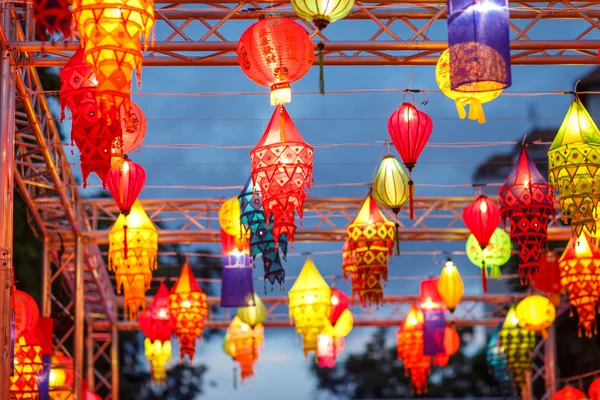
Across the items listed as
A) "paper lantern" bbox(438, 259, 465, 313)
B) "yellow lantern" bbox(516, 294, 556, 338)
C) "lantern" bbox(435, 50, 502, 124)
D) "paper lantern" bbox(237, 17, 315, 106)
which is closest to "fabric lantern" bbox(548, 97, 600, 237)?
"lantern" bbox(435, 50, 502, 124)

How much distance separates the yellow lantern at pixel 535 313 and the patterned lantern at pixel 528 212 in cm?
494

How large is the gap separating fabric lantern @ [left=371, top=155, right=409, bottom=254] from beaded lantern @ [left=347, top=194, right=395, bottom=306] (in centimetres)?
97

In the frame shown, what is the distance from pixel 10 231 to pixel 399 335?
885 cm

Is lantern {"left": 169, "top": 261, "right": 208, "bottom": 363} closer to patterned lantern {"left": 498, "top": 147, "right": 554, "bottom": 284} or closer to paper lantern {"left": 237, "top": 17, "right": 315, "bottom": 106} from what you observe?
patterned lantern {"left": 498, "top": 147, "right": 554, "bottom": 284}

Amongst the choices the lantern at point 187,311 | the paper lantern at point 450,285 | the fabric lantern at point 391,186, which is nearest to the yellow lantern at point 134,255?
the lantern at point 187,311

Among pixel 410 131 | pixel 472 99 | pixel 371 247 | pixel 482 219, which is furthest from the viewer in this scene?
pixel 371 247

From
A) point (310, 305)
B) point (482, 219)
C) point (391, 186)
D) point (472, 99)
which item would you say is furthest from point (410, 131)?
point (310, 305)

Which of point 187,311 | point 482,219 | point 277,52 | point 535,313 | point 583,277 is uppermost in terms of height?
point 277,52

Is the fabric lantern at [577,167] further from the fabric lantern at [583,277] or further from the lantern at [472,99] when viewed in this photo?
the fabric lantern at [583,277]

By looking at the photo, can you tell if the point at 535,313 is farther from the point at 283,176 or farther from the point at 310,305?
the point at 283,176

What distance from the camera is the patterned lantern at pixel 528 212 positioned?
32.1 feet

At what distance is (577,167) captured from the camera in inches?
347

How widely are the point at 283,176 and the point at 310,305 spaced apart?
16.2 ft

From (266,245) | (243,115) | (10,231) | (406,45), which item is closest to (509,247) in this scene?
(266,245)
